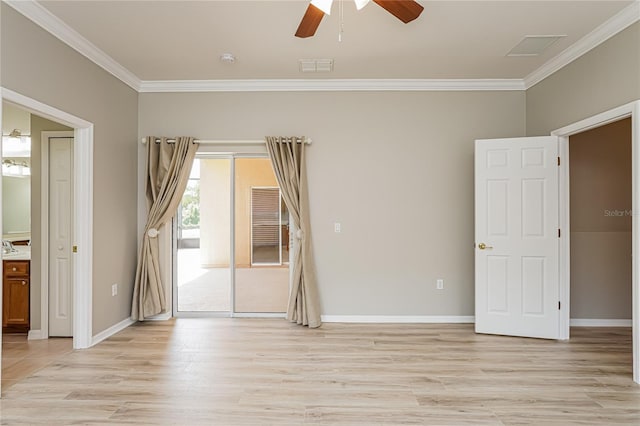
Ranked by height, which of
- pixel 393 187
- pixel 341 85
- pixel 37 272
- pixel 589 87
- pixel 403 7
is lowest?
pixel 37 272

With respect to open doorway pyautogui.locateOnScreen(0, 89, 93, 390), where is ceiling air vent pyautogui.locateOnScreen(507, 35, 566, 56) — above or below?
above

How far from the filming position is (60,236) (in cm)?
401

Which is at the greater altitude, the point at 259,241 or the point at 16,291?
the point at 259,241

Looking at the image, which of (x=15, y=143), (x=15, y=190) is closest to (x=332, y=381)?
(x=15, y=143)

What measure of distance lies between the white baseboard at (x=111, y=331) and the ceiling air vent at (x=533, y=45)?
4.96 m

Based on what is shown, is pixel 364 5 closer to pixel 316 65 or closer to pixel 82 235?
pixel 316 65

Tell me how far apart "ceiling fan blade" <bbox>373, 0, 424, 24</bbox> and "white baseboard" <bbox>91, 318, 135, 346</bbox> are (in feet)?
12.8

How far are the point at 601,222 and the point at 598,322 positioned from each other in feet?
3.75

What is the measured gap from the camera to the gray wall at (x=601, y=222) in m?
4.36

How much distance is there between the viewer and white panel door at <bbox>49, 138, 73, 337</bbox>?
4.01 meters

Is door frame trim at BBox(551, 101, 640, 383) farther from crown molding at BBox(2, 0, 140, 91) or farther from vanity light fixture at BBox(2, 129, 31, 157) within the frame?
vanity light fixture at BBox(2, 129, 31, 157)

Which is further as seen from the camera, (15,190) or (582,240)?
(15,190)

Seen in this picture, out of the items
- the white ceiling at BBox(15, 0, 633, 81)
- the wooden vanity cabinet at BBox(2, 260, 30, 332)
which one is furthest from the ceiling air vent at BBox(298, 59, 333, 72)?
the wooden vanity cabinet at BBox(2, 260, 30, 332)

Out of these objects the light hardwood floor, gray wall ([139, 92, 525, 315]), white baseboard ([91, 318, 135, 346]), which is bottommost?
the light hardwood floor
